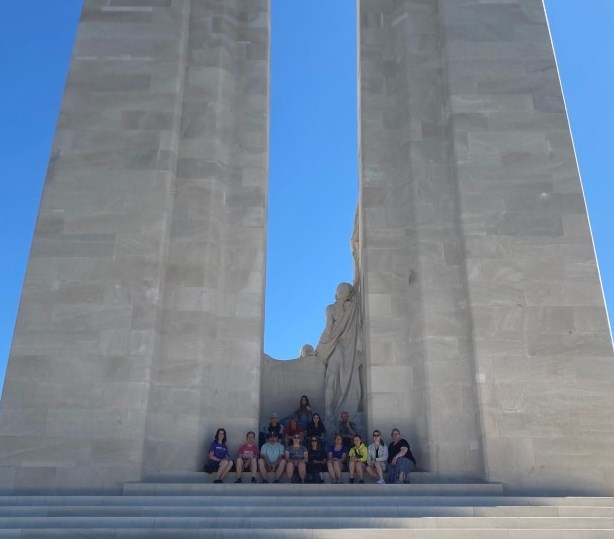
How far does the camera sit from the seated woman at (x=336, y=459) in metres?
12.6

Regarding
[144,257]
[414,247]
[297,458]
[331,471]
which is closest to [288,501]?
[331,471]

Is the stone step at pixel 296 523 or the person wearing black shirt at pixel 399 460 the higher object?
the person wearing black shirt at pixel 399 460

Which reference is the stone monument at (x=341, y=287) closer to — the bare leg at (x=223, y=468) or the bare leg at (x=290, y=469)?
the bare leg at (x=223, y=468)

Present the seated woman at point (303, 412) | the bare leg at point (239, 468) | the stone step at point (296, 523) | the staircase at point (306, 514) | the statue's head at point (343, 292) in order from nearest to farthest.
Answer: the staircase at point (306, 514) < the stone step at point (296, 523) < the bare leg at point (239, 468) < the seated woman at point (303, 412) < the statue's head at point (343, 292)

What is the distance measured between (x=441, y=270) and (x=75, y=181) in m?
8.67

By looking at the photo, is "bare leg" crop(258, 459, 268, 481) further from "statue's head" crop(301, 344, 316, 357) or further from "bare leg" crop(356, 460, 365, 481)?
"statue's head" crop(301, 344, 316, 357)

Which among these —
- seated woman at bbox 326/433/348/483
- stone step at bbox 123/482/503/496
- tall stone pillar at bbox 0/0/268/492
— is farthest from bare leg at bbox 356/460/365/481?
tall stone pillar at bbox 0/0/268/492

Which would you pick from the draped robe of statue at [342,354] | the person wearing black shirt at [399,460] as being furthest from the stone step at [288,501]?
the draped robe of statue at [342,354]

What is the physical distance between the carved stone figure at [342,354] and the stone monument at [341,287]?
53 millimetres

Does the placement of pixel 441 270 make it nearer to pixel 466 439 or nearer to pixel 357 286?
pixel 357 286

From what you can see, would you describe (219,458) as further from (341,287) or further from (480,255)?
(480,255)

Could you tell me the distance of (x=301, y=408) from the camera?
14781mm

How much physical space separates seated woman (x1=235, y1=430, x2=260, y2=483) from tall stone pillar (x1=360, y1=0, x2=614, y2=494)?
271cm

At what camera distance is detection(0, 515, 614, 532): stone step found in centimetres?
974
